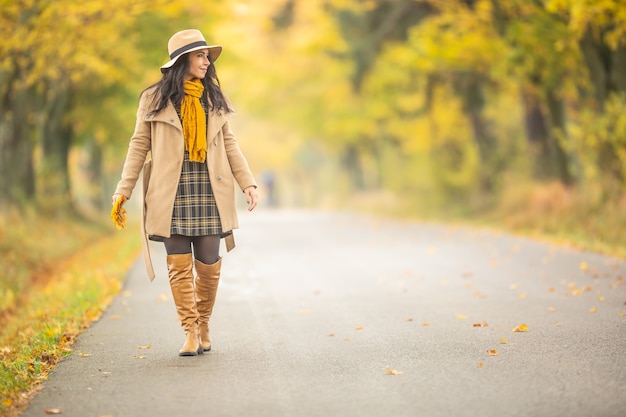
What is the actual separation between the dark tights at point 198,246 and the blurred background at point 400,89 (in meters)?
7.71

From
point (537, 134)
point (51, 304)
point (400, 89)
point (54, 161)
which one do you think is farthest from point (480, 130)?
point (51, 304)

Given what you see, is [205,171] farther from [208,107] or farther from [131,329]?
[131,329]

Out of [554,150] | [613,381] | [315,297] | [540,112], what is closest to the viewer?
[613,381]

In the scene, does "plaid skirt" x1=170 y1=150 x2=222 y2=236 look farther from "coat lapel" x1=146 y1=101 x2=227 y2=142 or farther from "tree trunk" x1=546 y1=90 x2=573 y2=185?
"tree trunk" x1=546 y1=90 x2=573 y2=185

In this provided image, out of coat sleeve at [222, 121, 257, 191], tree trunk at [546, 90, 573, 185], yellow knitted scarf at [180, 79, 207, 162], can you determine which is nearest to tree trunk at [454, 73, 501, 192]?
tree trunk at [546, 90, 573, 185]

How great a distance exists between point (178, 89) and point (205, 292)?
1498 millimetres

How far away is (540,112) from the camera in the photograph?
2245 cm

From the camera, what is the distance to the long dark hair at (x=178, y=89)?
6.65 meters

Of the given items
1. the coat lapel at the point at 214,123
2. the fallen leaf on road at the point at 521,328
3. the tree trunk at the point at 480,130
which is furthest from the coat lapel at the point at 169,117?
the tree trunk at the point at 480,130

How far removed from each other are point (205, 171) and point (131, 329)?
2.12 m

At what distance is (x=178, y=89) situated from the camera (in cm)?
665

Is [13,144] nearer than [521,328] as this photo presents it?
No

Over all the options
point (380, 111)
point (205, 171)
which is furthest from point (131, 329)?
point (380, 111)

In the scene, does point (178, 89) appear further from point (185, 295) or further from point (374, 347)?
point (374, 347)
